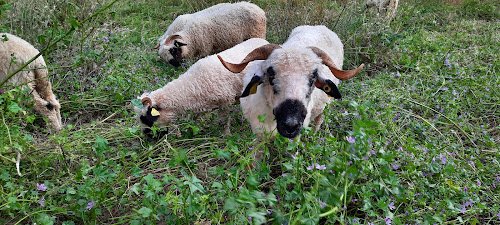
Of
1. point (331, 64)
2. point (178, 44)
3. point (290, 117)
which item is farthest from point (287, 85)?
point (178, 44)

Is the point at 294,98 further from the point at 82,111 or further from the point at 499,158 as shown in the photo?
the point at 82,111

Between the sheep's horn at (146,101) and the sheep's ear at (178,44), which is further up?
the sheep's horn at (146,101)

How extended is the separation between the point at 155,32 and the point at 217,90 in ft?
14.5

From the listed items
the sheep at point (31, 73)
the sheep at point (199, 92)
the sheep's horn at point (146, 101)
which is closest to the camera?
the sheep at point (31, 73)

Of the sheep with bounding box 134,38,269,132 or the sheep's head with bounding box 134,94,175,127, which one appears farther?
the sheep with bounding box 134,38,269,132

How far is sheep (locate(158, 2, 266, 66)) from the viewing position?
6504mm

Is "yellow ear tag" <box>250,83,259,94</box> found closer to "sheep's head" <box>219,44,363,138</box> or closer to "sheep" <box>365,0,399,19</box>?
"sheep's head" <box>219,44,363,138</box>

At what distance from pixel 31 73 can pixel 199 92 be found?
198 cm

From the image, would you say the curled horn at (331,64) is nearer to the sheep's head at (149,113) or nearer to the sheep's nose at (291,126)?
the sheep's nose at (291,126)

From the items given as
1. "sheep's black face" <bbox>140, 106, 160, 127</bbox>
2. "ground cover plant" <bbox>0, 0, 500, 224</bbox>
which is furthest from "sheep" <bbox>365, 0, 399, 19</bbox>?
"sheep's black face" <bbox>140, 106, 160, 127</bbox>

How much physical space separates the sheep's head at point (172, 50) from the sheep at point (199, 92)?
6.51 ft

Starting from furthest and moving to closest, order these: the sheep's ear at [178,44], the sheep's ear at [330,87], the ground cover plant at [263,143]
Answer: the sheep's ear at [178,44]
the sheep's ear at [330,87]
the ground cover plant at [263,143]

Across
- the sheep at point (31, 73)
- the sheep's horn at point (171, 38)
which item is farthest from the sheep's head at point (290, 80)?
the sheep's horn at point (171, 38)

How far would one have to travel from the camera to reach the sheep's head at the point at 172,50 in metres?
6.08
